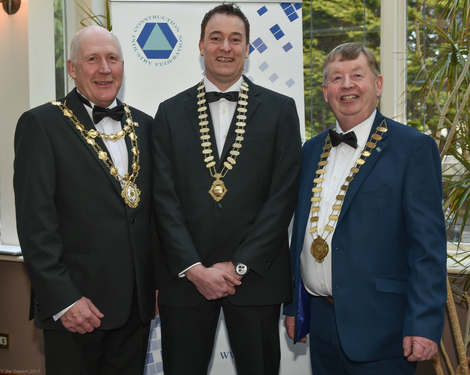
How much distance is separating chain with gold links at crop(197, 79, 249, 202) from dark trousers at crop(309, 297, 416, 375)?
68 cm

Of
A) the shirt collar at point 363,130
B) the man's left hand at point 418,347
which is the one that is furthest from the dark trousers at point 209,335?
the shirt collar at point 363,130

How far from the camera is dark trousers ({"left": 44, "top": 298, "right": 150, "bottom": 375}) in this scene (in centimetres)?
193

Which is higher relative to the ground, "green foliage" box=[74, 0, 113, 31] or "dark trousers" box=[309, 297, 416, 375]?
"green foliage" box=[74, 0, 113, 31]

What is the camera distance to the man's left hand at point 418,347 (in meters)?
1.66

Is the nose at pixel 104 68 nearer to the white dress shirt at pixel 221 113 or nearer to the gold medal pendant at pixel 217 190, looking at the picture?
the white dress shirt at pixel 221 113

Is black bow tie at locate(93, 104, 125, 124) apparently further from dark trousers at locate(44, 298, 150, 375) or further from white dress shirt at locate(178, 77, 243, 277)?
dark trousers at locate(44, 298, 150, 375)

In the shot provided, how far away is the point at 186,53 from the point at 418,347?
91.9 inches

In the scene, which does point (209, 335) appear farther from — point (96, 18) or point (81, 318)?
point (96, 18)

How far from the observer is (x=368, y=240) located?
1807 millimetres

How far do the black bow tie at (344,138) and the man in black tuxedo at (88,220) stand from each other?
89 centimetres

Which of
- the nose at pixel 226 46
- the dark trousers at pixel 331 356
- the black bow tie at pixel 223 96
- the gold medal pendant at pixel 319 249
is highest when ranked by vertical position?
the nose at pixel 226 46

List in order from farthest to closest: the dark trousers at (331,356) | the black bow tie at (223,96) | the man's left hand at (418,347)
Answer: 1. the black bow tie at (223,96)
2. the dark trousers at (331,356)
3. the man's left hand at (418,347)

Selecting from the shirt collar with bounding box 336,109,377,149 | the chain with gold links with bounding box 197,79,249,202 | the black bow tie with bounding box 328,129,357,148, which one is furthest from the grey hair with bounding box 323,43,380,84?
the chain with gold links with bounding box 197,79,249,202

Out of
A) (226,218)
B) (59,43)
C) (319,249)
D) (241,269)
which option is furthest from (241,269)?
(59,43)
